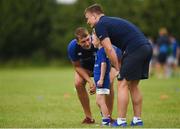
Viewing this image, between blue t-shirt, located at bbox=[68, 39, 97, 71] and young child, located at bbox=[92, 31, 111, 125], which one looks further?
blue t-shirt, located at bbox=[68, 39, 97, 71]

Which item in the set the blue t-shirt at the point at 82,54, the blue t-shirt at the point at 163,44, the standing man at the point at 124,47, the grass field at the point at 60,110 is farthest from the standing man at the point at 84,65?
the blue t-shirt at the point at 163,44

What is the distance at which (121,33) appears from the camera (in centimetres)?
1096

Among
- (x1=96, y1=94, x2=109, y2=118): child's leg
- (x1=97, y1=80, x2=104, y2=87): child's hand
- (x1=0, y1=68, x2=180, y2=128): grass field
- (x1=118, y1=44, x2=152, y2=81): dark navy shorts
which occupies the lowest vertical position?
(x1=0, y1=68, x2=180, y2=128): grass field

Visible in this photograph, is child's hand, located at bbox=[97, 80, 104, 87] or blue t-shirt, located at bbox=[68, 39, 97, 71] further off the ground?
blue t-shirt, located at bbox=[68, 39, 97, 71]

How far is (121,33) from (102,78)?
38.4 inches

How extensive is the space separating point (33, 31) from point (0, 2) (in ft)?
12.6

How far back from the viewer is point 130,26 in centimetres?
1100

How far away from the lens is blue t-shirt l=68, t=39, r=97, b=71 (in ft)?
39.6

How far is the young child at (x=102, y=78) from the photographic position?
11594mm

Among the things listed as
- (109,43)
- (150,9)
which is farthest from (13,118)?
(150,9)

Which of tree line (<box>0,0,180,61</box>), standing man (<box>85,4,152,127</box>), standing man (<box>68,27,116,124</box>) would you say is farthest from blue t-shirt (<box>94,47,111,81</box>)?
tree line (<box>0,0,180,61</box>)

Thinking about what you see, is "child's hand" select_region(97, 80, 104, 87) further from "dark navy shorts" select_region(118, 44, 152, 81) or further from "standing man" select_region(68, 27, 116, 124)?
"dark navy shorts" select_region(118, 44, 152, 81)

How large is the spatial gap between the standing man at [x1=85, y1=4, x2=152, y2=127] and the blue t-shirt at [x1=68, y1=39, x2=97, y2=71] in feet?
3.39

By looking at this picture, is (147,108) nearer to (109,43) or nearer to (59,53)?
(109,43)
